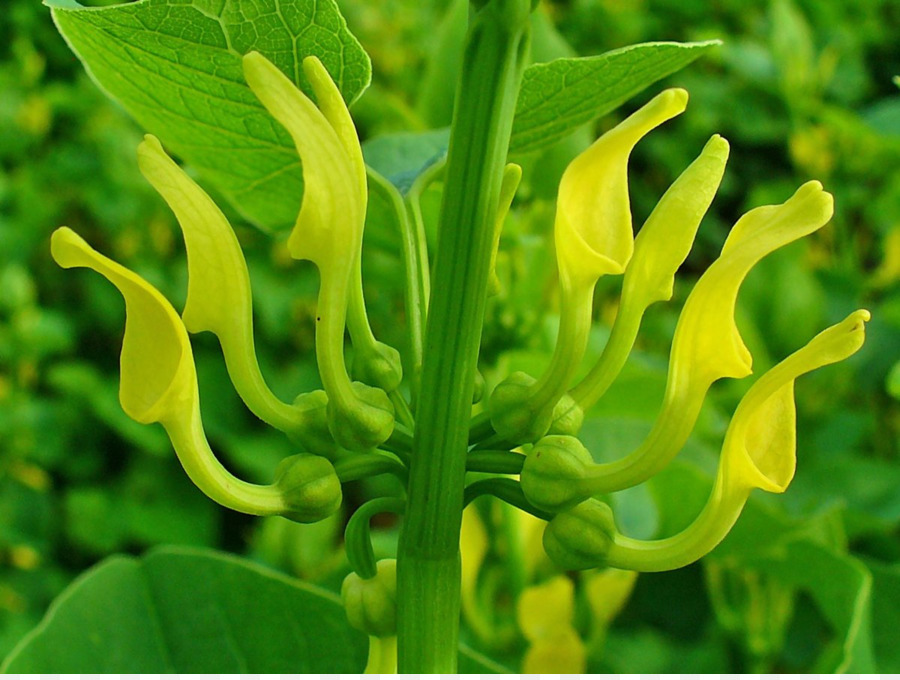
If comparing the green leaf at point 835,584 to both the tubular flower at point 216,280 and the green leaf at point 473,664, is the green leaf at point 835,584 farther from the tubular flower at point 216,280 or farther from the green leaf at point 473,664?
the tubular flower at point 216,280

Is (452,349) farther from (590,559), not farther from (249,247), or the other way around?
(249,247)

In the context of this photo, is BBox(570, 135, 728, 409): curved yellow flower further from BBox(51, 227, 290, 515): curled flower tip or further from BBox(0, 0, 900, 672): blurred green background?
BBox(0, 0, 900, 672): blurred green background

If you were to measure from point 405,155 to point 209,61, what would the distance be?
14 centimetres

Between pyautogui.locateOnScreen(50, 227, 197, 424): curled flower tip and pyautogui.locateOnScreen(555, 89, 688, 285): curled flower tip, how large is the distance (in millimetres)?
107

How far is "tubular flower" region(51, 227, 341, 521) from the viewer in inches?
10.4

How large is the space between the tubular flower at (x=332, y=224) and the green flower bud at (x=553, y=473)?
40 mm

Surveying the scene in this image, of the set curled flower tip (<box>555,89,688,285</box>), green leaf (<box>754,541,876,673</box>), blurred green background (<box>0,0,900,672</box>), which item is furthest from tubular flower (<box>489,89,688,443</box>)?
blurred green background (<box>0,0,900,672</box>)

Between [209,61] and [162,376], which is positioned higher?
[209,61]

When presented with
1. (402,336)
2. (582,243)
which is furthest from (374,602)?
(402,336)

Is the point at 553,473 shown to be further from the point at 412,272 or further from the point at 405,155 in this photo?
the point at 405,155

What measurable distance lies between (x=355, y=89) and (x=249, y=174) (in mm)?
63

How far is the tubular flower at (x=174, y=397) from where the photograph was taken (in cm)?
27

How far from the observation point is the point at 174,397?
0.88ft

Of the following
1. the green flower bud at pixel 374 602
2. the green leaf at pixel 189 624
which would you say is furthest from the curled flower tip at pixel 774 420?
the green leaf at pixel 189 624
